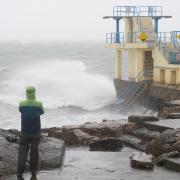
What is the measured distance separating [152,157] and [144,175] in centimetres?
97

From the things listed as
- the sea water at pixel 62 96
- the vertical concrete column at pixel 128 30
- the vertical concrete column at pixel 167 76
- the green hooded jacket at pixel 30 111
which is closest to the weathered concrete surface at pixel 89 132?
the green hooded jacket at pixel 30 111

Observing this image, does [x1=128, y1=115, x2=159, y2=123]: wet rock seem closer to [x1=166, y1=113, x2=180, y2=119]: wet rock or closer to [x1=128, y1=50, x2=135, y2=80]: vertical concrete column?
[x1=166, y1=113, x2=180, y2=119]: wet rock

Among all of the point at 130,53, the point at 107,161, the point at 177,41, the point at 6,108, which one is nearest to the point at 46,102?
the point at 6,108

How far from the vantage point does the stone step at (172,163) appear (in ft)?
31.1

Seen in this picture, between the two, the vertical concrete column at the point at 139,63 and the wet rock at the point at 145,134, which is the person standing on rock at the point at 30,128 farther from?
the vertical concrete column at the point at 139,63

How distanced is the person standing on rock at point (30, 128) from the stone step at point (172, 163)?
246 cm

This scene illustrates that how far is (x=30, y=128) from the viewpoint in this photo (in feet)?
28.4

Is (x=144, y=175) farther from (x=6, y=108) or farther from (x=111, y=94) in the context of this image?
(x=111, y=94)

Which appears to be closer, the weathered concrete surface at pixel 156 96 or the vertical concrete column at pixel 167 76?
the weathered concrete surface at pixel 156 96

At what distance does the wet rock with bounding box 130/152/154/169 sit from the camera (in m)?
9.65

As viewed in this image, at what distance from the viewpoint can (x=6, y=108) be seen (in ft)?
104

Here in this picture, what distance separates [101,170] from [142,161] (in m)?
0.77

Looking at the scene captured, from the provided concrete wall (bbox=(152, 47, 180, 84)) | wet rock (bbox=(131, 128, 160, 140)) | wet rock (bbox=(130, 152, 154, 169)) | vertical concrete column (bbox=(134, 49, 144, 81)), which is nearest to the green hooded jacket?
wet rock (bbox=(130, 152, 154, 169))

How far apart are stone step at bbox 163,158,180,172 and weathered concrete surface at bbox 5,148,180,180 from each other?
4.8 inches
